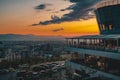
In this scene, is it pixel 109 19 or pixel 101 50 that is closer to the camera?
pixel 101 50

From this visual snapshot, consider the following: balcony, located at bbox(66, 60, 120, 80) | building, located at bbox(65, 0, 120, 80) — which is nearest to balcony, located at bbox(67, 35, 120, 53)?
building, located at bbox(65, 0, 120, 80)

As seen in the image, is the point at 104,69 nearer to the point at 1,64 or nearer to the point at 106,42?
the point at 106,42

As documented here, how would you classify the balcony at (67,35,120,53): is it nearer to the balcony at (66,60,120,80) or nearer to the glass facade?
the balcony at (66,60,120,80)

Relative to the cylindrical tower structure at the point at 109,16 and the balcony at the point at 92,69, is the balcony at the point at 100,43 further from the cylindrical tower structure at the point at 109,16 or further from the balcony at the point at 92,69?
the cylindrical tower structure at the point at 109,16

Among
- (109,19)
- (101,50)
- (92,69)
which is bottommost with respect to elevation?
(92,69)

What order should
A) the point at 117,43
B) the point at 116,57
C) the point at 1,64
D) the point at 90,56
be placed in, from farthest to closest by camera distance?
the point at 1,64 → the point at 90,56 → the point at 117,43 → the point at 116,57

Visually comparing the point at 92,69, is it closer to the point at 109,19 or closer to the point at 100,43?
the point at 100,43

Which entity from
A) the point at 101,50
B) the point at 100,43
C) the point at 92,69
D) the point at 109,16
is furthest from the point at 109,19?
the point at 92,69

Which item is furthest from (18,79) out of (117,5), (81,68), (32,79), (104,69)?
(117,5)
